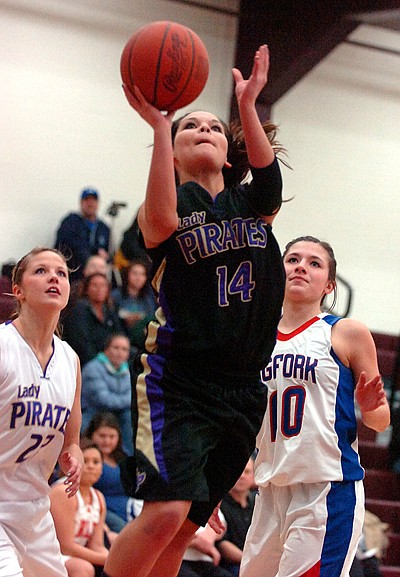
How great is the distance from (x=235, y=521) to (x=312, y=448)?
10.6 ft

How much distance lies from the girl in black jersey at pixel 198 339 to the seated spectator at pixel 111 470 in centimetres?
354

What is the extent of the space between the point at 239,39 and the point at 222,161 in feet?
31.4

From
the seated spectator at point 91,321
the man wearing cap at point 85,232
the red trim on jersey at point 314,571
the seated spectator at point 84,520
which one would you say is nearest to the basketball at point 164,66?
the red trim on jersey at point 314,571

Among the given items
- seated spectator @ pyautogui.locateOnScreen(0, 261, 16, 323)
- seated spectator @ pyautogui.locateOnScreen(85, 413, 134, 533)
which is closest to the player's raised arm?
seated spectator @ pyautogui.locateOnScreen(85, 413, 134, 533)

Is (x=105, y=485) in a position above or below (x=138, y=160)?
below

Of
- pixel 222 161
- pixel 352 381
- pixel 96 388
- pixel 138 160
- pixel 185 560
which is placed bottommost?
pixel 185 560

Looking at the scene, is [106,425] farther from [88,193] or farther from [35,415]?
[88,193]

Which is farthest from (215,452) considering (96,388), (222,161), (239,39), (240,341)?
(239,39)

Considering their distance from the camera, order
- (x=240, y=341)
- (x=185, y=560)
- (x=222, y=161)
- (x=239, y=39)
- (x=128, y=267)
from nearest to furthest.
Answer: (x=240, y=341)
(x=222, y=161)
(x=185, y=560)
(x=128, y=267)
(x=239, y=39)

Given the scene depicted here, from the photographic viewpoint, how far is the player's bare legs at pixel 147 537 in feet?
10.9

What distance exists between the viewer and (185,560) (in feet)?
22.0

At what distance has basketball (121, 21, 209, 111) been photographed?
3.44 metres

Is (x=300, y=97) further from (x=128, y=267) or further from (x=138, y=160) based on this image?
(x=128, y=267)

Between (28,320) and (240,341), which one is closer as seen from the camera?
(240,341)
